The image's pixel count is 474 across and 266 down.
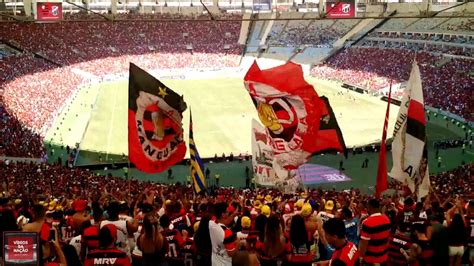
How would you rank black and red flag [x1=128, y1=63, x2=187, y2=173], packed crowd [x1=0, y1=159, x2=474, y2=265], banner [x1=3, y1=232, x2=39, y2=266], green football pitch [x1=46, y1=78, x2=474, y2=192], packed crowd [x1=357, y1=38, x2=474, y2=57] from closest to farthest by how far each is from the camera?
1. banner [x1=3, y1=232, x2=39, y2=266]
2. packed crowd [x1=0, y1=159, x2=474, y2=265]
3. black and red flag [x1=128, y1=63, x2=187, y2=173]
4. green football pitch [x1=46, y1=78, x2=474, y2=192]
5. packed crowd [x1=357, y1=38, x2=474, y2=57]

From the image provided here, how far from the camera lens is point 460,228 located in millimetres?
6266

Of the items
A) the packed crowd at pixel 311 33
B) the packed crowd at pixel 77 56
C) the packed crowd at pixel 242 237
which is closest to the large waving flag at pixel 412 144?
the packed crowd at pixel 242 237

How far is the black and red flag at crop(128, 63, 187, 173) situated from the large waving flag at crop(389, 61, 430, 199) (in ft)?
13.7

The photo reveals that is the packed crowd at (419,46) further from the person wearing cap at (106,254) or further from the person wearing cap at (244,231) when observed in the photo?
the person wearing cap at (106,254)

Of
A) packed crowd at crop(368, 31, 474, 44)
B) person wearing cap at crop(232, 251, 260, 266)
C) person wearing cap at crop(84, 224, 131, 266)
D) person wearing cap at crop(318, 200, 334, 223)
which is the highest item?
packed crowd at crop(368, 31, 474, 44)

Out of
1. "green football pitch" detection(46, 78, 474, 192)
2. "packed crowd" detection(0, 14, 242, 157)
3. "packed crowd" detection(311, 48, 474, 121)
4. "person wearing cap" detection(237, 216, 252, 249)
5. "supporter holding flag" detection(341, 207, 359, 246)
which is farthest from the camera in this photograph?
"packed crowd" detection(311, 48, 474, 121)

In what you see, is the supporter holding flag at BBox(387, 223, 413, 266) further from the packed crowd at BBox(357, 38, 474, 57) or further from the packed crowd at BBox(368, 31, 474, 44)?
the packed crowd at BBox(368, 31, 474, 44)

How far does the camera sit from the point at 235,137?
32.2 m

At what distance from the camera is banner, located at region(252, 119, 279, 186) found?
12.4 m

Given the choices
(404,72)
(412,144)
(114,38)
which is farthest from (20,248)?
(114,38)

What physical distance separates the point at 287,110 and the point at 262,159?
2183 mm

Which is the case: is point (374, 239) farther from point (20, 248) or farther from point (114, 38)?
point (114, 38)

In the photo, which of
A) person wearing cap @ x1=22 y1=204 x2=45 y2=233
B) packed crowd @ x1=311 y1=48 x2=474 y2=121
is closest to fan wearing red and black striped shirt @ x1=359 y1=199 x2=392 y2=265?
person wearing cap @ x1=22 y1=204 x2=45 y2=233

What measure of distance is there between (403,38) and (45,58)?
3628 cm
